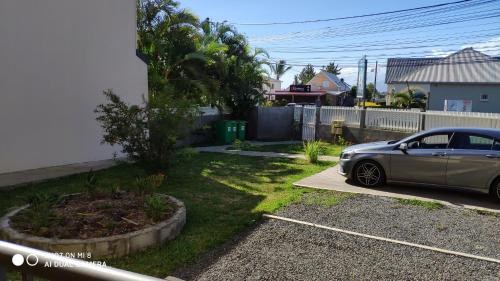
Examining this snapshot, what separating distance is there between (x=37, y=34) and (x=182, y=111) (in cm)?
404

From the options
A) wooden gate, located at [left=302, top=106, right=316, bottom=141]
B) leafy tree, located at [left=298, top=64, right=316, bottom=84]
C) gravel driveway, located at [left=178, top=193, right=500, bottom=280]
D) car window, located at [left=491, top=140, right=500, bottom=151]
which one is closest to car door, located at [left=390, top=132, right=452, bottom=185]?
car window, located at [left=491, top=140, right=500, bottom=151]

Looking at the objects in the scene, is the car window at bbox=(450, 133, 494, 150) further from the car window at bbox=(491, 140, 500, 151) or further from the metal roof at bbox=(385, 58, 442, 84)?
the metal roof at bbox=(385, 58, 442, 84)

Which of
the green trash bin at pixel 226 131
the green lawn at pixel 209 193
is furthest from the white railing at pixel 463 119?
the green trash bin at pixel 226 131

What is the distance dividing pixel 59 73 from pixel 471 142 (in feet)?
31.1

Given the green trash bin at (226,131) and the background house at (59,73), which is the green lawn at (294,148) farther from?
the background house at (59,73)

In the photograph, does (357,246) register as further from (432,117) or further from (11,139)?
(432,117)

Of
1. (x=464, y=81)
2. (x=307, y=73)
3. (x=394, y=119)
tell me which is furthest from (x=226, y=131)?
(x=307, y=73)

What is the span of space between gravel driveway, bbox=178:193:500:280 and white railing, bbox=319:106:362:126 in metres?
8.81

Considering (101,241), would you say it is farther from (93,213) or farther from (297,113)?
(297,113)

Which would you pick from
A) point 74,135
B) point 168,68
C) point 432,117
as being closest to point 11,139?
point 74,135

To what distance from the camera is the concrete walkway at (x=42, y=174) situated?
7.96m

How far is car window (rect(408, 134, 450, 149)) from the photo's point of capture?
783 cm

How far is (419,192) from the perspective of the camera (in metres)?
8.05

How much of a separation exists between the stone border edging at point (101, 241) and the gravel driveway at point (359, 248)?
2.53ft
